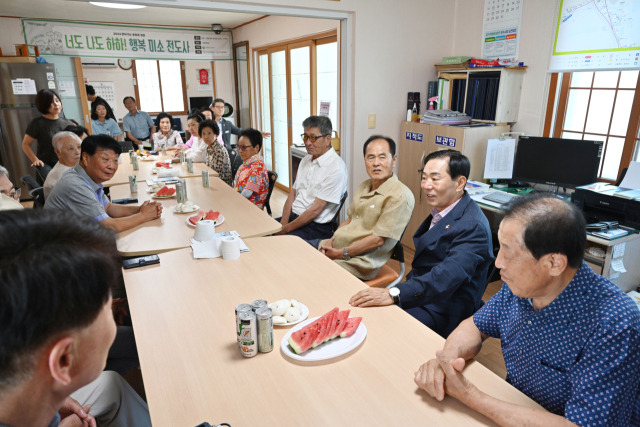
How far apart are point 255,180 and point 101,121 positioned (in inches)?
173

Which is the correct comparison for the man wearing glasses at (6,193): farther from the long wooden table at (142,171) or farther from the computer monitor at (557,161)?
the computer monitor at (557,161)

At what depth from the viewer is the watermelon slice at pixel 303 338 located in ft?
4.27

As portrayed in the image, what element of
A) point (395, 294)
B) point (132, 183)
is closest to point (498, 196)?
point (395, 294)

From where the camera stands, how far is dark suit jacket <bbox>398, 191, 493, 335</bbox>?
1.75m

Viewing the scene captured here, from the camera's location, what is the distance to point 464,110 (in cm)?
392

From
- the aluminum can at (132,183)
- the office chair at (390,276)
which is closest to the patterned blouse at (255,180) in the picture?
the aluminum can at (132,183)

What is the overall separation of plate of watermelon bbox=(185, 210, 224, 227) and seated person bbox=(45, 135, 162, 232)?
303 millimetres

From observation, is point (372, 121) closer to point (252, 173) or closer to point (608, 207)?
point (252, 173)

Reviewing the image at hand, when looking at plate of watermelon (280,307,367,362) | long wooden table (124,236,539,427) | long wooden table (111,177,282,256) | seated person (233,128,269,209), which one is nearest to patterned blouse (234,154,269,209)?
seated person (233,128,269,209)

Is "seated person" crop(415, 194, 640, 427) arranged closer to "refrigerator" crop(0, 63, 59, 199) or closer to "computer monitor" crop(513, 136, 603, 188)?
"computer monitor" crop(513, 136, 603, 188)

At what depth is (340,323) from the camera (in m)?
1.42

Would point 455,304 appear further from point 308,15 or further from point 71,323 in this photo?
point 308,15

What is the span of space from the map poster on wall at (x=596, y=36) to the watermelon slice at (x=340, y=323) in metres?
2.83

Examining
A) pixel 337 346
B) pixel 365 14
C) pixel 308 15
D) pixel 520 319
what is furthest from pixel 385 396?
pixel 365 14
